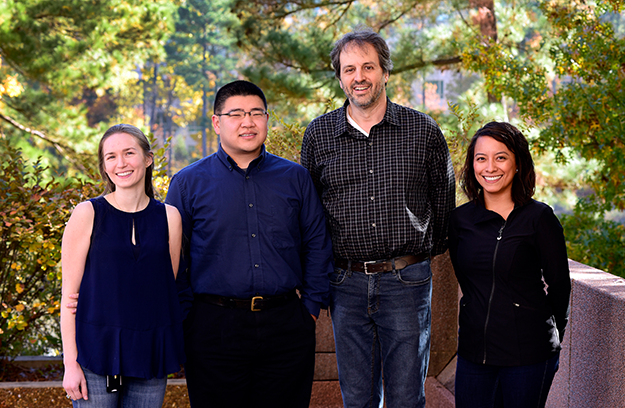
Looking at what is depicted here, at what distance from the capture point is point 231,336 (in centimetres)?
259

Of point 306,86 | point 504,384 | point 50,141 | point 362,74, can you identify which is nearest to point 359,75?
point 362,74

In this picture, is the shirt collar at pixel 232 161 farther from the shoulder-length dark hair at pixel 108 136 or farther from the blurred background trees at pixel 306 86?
the blurred background trees at pixel 306 86

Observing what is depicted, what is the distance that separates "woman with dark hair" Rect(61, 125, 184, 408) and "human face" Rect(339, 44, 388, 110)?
101cm

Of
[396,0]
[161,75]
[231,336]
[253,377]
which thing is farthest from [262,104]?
[161,75]

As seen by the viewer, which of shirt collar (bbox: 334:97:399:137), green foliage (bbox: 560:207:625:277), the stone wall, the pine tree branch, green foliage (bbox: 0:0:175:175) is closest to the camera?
the stone wall

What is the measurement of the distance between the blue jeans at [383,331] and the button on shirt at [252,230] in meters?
0.14

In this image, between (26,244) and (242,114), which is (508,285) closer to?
(242,114)

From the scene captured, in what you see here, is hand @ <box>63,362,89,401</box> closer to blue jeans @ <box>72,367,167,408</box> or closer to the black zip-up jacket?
blue jeans @ <box>72,367,167,408</box>

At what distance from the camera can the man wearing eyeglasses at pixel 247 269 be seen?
103 inches

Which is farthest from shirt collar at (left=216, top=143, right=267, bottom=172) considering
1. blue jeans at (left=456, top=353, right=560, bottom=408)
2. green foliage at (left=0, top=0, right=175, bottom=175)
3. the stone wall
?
green foliage at (left=0, top=0, right=175, bottom=175)

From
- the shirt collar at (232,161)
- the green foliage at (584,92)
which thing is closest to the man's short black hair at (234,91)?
the shirt collar at (232,161)

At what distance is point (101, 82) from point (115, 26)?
1.31 metres

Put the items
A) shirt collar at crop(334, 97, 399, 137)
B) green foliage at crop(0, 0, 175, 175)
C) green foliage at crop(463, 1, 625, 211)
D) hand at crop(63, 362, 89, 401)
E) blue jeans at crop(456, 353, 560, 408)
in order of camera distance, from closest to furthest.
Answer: hand at crop(63, 362, 89, 401) → blue jeans at crop(456, 353, 560, 408) → shirt collar at crop(334, 97, 399, 137) → green foliage at crop(463, 1, 625, 211) → green foliage at crop(0, 0, 175, 175)

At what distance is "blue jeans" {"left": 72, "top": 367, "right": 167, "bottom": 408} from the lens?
2314 millimetres
